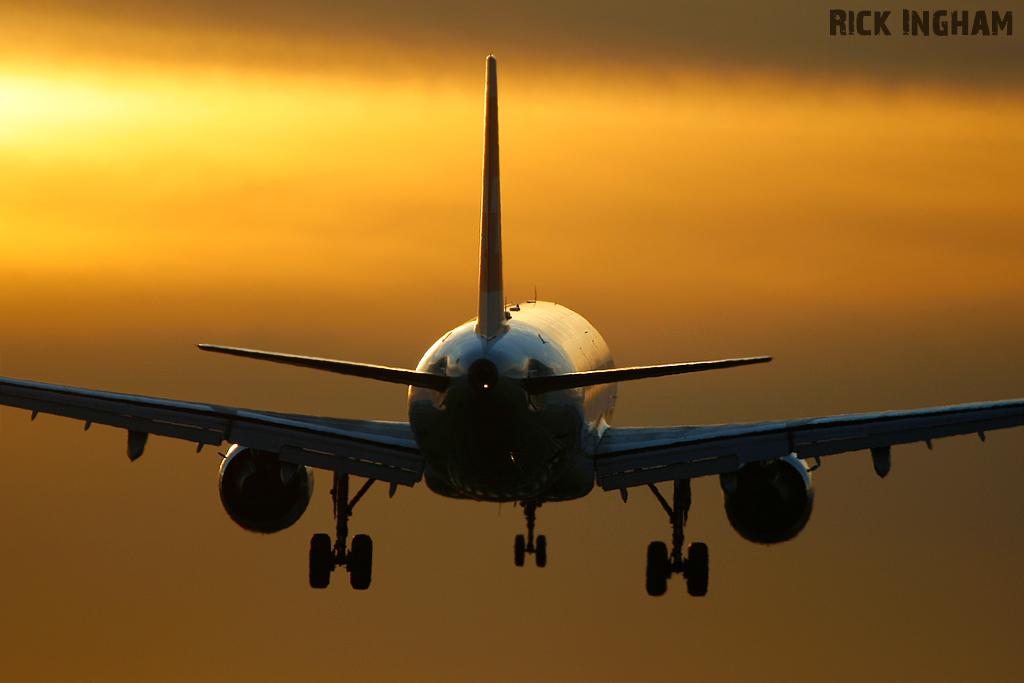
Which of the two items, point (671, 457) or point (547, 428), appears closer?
point (547, 428)

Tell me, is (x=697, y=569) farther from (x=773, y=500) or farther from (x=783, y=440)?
(x=783, y=440)

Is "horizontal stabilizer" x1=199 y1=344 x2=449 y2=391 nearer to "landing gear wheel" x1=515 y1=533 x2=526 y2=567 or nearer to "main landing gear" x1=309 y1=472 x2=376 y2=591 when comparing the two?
"main landing gear" x1=309 y1=472 x2=376 y2=591

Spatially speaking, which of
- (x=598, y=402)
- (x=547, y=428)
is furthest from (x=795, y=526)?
(x=547, y=428)

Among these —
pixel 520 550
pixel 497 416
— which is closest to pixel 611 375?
pixel 497 416

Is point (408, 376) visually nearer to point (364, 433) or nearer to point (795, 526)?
point (364, 433)

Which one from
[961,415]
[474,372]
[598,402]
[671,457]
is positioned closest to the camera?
[474,372]

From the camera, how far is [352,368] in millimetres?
33844

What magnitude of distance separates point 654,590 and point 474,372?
42.1 feet

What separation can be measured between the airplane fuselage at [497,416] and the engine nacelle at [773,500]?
21.2ft

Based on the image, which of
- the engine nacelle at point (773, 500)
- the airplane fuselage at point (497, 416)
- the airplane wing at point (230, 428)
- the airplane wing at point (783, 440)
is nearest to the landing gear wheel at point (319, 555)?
the airplane wing at point (230, 428)

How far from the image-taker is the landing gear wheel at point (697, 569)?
44.1 metres

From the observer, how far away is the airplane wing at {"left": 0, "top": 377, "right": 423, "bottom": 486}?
4006cm

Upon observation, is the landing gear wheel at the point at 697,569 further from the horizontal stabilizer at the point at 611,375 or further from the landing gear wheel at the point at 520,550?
the horizontal stabilizer at the point at 611,375

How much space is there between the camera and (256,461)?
1754 inches
